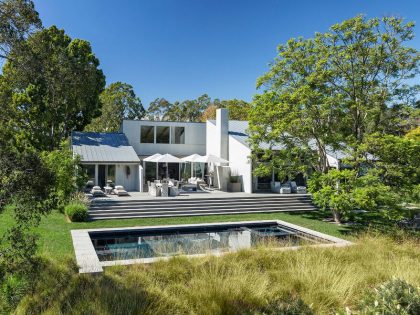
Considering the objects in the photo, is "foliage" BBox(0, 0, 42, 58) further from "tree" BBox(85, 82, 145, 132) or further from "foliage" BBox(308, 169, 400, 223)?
"tree" BBox(85, 82, 145, 132)

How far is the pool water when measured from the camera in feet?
39.5

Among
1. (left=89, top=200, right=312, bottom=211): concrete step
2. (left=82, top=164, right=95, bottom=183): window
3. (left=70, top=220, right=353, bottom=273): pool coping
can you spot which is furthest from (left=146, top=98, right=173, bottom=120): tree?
(left=70, top=220, right=353, bottom=273): pool coping

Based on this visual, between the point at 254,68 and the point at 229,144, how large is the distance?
770 centimetres

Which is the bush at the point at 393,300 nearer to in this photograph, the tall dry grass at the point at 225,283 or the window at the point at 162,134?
the tall dry grass at the point at 225,283

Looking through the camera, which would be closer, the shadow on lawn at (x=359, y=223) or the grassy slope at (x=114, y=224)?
the grassy slope at (x=114, y=224)

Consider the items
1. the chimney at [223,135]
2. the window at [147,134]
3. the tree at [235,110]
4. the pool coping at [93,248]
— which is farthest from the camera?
the tree at [235,110]

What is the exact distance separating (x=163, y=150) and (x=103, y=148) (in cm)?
574

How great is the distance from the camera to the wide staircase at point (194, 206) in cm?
1945

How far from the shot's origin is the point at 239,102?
55250mm

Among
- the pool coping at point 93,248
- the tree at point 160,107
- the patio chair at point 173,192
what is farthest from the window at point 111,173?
the tree at point 160,107

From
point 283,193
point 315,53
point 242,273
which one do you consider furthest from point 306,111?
point 242,273

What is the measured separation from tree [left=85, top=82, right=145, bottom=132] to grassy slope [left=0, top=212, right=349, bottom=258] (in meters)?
34.6

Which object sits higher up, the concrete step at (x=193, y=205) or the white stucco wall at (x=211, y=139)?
the white stucco wall at (x=211, y=139)

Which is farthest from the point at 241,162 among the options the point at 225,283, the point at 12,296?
the point at 12,296
